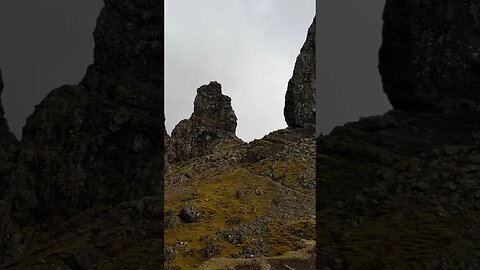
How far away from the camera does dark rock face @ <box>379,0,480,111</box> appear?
8219mm

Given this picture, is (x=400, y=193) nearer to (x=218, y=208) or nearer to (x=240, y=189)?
(x=218, y=208)

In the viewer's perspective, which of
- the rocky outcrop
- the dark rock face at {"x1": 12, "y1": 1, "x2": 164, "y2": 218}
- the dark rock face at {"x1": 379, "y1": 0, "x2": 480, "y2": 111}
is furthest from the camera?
the rocky outcrop

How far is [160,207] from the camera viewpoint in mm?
7441

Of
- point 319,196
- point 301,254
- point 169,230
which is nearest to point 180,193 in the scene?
point 169,230

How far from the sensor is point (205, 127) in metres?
46.9

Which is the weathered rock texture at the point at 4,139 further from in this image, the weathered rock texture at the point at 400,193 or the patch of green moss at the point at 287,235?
the patch of green moss at the point at 287,235

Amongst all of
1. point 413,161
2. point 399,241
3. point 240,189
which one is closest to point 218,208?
point 240,189

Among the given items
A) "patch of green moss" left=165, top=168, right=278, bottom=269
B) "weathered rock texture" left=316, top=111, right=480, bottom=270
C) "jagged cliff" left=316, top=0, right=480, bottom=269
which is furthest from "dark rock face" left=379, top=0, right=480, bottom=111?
"patch of green moss" left=165, top=168, right=278, bottom=269

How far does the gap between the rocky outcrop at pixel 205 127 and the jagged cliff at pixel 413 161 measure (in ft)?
117

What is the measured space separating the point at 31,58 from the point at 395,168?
526 cm

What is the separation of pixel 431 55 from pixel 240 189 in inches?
894

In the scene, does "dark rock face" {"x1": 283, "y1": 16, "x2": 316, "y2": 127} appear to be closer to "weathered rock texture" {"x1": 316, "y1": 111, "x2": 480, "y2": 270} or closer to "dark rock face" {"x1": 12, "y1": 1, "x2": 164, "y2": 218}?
"weathered rock texture" {"x1": 316, "y1": 111, "x2": 480, "y2": 270}

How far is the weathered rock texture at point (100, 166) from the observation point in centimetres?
700

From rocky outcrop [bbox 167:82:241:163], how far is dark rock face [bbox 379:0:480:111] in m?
35.7
